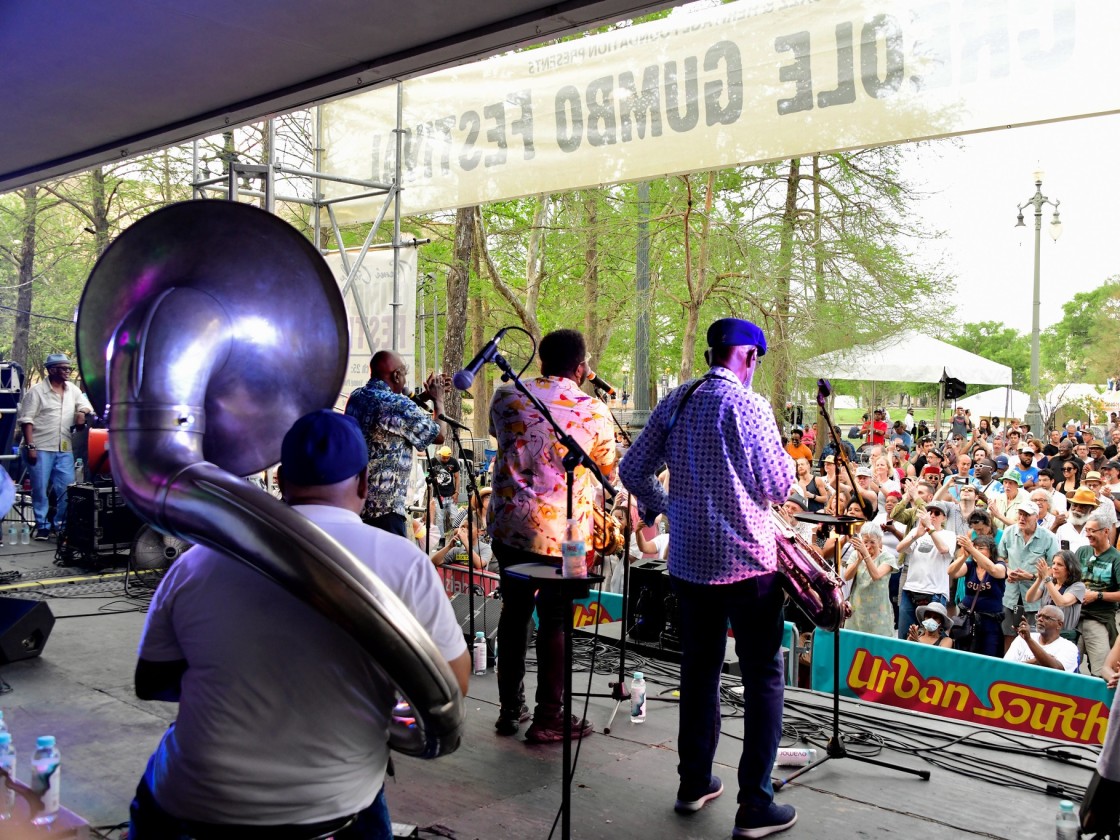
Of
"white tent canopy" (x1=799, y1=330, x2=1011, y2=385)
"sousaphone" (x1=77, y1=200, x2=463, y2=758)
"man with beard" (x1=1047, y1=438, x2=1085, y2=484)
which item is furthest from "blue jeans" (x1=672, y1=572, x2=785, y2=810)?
"white tent canopy" (x1=799, y1=330, x2=1011, y2=385)

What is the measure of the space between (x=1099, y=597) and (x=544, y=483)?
5.36 m

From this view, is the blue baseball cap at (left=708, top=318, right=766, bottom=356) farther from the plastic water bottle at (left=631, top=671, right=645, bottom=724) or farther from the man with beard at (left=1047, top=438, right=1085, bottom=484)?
the man with beard at (left=1047, top=438, right=1085, bottom=484)

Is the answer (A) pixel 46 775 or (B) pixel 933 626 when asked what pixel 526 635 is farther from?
(B) pixel 933 626

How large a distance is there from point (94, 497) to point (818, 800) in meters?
7.39

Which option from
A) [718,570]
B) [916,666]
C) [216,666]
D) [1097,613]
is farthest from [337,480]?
[1097,613]

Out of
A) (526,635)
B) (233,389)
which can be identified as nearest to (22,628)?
(526,635)

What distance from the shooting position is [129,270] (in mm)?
2531

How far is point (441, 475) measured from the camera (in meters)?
6.86

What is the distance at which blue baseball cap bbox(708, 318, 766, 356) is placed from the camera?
3.59 metres

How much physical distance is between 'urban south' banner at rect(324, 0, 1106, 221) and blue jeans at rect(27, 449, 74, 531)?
18.1ft

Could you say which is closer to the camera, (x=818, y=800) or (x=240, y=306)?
(x=240, y=306)

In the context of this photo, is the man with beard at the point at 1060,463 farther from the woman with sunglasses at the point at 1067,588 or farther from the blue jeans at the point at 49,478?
the blue jeans at the point at 49,478

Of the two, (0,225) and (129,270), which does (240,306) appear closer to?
(129,270)

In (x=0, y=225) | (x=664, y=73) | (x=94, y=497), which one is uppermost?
(x=0, y=225)
